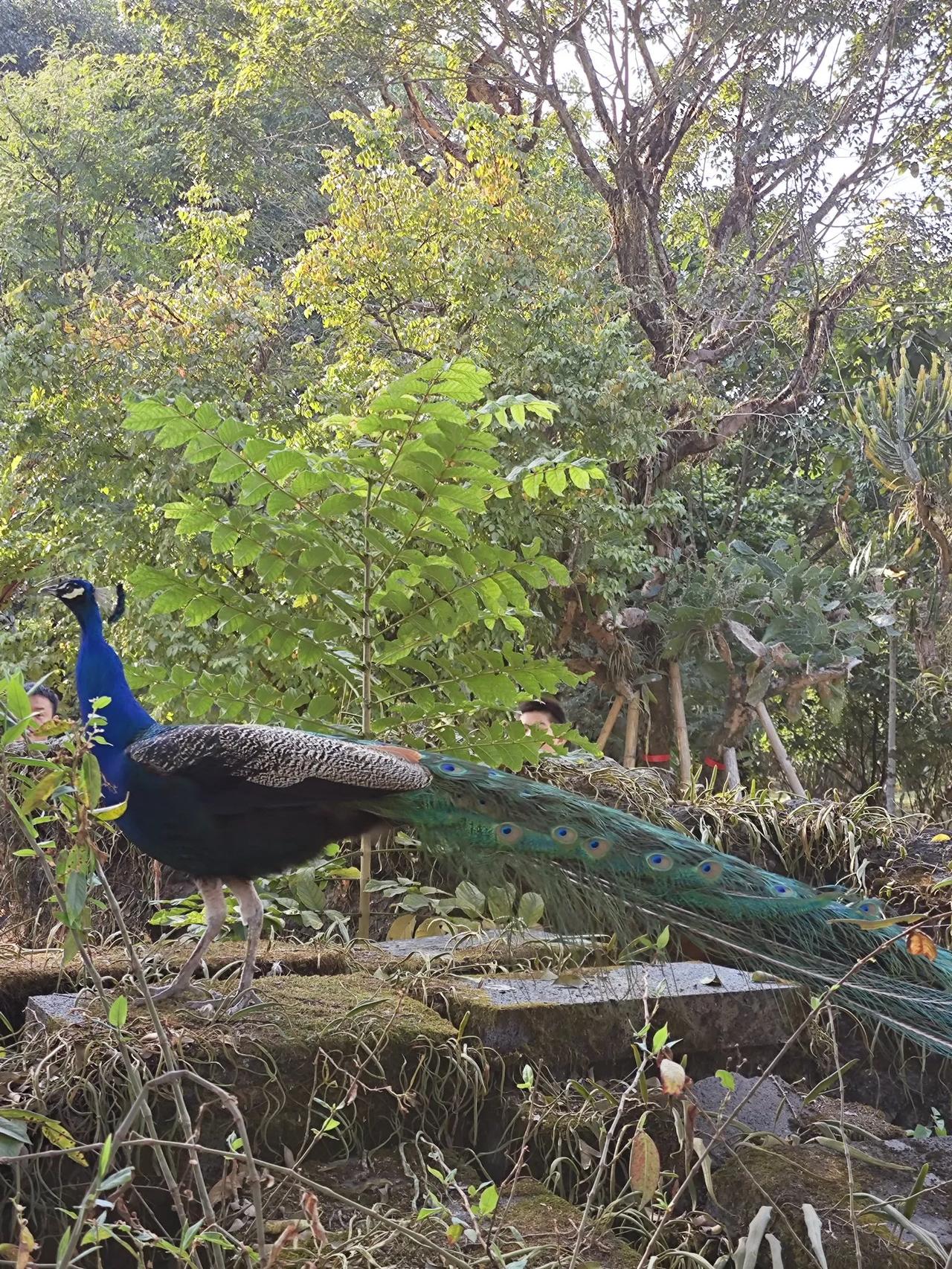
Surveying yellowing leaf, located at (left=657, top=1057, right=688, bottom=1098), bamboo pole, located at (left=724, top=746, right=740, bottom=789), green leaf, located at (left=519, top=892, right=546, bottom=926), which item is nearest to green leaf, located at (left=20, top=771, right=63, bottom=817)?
yellowing leaf, located at (left=657, top=1057, right=688, bottom=1098)

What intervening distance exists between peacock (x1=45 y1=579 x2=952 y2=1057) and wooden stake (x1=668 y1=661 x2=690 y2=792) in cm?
538

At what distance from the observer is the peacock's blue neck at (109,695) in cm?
263

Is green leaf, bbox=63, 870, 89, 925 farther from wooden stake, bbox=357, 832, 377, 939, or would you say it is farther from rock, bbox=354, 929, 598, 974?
wooden stake, bbox=357, 832, 377, 939

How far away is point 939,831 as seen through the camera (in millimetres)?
5258

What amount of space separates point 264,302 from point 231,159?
7.04 m

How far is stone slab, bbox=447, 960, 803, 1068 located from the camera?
2594mm

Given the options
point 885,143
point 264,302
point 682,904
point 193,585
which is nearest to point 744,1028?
point 682,904

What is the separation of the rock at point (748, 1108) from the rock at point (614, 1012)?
0.37 feet

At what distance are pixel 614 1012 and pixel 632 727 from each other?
20.4 ft

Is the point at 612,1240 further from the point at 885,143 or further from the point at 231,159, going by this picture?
the point at 231,159

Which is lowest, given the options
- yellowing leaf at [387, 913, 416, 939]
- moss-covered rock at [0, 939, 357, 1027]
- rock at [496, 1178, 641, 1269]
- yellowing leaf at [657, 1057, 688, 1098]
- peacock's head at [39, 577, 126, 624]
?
yellowing leaf at [387, 913, 416, 939]

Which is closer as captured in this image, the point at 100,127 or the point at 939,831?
the point at 939,831

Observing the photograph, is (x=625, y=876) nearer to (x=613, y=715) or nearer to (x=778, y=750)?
(x=778, y=750)

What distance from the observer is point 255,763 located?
8.41ft
